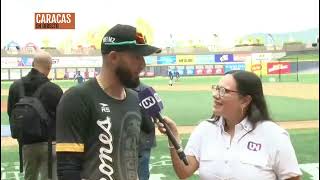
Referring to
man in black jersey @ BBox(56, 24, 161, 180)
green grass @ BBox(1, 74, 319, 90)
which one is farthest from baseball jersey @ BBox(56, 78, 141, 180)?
green grass @ BBox(1, 74, 319, 90)

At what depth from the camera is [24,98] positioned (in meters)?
3.69

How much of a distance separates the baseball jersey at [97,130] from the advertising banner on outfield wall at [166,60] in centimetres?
628

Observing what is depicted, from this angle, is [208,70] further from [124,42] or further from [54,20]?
[124,42]

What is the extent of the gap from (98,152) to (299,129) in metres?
7.54

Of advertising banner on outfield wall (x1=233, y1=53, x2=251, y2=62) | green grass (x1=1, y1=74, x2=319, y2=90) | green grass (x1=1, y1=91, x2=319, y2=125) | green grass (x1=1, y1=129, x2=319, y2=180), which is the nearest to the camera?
green grass (x1=1, y1=129, x2=319, y2=180)

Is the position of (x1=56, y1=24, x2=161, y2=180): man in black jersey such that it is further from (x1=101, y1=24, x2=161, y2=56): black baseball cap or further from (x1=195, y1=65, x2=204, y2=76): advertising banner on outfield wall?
(x1=195, y1=65, x2=204, y2=76): advertising banner on outfield wall

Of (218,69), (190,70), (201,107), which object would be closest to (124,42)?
(218,69)

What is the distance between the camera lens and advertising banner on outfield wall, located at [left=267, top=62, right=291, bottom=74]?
11.2 metres

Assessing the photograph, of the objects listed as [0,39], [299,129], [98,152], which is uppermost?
[0,39]

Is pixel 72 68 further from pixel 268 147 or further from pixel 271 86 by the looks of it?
pixel 271 86

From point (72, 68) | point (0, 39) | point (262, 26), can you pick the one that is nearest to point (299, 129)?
point (262, 26)

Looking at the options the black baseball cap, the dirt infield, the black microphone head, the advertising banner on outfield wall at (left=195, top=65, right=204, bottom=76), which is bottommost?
the dirt infield

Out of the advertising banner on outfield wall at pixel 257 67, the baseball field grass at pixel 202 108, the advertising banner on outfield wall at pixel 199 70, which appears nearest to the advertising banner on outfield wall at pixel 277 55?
the advertising banner on outfield wall at pixel 257 67

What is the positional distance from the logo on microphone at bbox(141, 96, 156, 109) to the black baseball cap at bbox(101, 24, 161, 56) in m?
0.26
